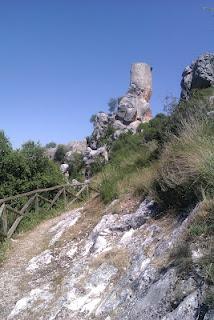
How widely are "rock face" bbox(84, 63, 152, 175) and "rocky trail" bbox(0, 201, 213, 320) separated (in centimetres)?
3229

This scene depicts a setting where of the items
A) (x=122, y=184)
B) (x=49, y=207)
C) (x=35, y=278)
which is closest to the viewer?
(x=35, y=278)

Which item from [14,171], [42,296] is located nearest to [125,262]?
[42,296]

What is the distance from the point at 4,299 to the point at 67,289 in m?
1.16

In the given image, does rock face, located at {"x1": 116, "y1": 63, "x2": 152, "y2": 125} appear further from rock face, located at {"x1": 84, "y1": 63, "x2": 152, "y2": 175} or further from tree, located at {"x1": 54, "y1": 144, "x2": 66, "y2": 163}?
tree, located at {"x1": 54, "y1": 144, "x2": 66, "y2": 163}

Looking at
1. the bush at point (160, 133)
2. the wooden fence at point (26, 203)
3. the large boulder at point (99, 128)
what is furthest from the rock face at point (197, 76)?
the wooden fence at point (26, 203)

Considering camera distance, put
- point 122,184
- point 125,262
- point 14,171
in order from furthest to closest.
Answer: point 14,171 < point 122,184 < point 125,262

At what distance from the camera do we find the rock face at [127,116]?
46.9 metres

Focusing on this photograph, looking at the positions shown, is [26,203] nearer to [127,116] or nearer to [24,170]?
[24,170]

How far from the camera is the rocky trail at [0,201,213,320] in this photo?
13.1 feet

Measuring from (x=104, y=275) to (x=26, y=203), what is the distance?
236 inches

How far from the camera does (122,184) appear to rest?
9188mm

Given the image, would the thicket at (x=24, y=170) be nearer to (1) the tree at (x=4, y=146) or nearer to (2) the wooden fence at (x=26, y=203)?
(1) the tree at (x=4, y=146)

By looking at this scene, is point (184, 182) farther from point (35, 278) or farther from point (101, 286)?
point (35, 278)

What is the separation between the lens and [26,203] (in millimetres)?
11172
